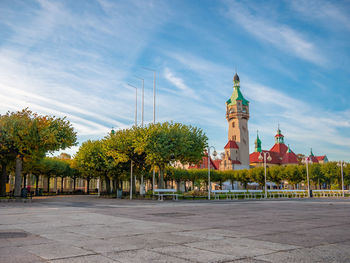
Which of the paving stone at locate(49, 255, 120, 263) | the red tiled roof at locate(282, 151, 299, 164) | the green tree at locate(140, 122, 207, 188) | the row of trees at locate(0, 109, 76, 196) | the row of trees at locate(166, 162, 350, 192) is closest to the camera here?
the paving stone at locate(49, 255, 120, 263)

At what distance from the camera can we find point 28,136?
1061 inches

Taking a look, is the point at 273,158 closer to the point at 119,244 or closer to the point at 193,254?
the point at 119,244

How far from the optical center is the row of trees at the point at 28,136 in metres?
27.0

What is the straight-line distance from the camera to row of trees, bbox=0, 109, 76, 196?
2698 centimetres

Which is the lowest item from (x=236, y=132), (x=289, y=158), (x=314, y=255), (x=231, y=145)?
(x=314, y=255)

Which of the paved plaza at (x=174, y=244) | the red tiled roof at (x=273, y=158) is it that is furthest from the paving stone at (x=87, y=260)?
the red tiled roof at (x=273, y=158)

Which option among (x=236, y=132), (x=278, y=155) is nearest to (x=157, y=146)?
(x=236, y=132)

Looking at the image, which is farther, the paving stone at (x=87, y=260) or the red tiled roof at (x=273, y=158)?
the red tiled roof at (x=273, y=158)

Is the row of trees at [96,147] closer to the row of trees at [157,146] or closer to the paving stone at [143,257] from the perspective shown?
the row of trees at [157,146]

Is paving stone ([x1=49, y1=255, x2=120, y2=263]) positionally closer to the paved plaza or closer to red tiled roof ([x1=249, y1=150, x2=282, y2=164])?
the paved plaza

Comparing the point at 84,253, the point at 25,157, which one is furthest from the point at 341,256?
the point at 25,157

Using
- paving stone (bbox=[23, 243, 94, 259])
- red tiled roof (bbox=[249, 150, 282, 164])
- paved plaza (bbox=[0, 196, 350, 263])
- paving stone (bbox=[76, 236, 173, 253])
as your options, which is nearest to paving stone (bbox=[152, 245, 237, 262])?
paved plaza (bbox=[0, 196, 350, 263])

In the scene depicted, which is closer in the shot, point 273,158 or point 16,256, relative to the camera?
point 16,256

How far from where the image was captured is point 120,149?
35.6 m
